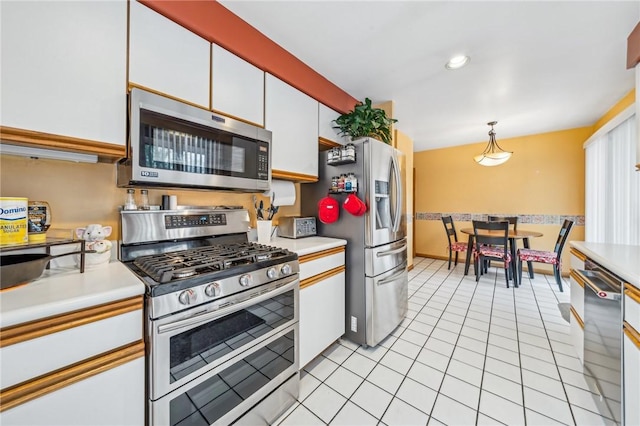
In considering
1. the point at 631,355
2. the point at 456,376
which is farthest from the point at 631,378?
the point at 456,376

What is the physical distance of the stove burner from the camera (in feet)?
3.30

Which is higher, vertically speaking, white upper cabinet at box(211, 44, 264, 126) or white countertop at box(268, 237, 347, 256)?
white upper cabinet at box(211, 44, 264, 126)

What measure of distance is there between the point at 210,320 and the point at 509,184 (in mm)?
5349

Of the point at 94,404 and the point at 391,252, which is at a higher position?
the point at 391,252

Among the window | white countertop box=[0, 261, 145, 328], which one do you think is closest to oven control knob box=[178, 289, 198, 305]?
white countertop box=[0, 261, 145, 328]

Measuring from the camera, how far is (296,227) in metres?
2.06

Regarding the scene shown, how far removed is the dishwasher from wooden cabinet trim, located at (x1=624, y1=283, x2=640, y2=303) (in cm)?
4

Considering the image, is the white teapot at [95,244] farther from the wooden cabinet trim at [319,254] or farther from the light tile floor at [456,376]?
the light tile floor at [456,376]

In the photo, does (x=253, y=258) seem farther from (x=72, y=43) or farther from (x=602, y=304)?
(x=602, y=304)

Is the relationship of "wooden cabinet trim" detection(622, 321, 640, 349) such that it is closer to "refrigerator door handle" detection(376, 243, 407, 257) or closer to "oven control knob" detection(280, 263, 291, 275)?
"refrigerator door handle" detection(376, 243, 407, 257)

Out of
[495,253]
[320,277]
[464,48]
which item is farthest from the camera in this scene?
[495,253]

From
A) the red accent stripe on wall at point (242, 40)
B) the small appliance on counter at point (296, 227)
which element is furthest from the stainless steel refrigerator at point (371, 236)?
the red accent stripe on wall at point (242, 40)

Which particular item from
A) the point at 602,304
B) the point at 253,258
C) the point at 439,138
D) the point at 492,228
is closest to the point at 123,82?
the point at 253,258

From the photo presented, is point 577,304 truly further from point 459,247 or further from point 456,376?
point 459,247
